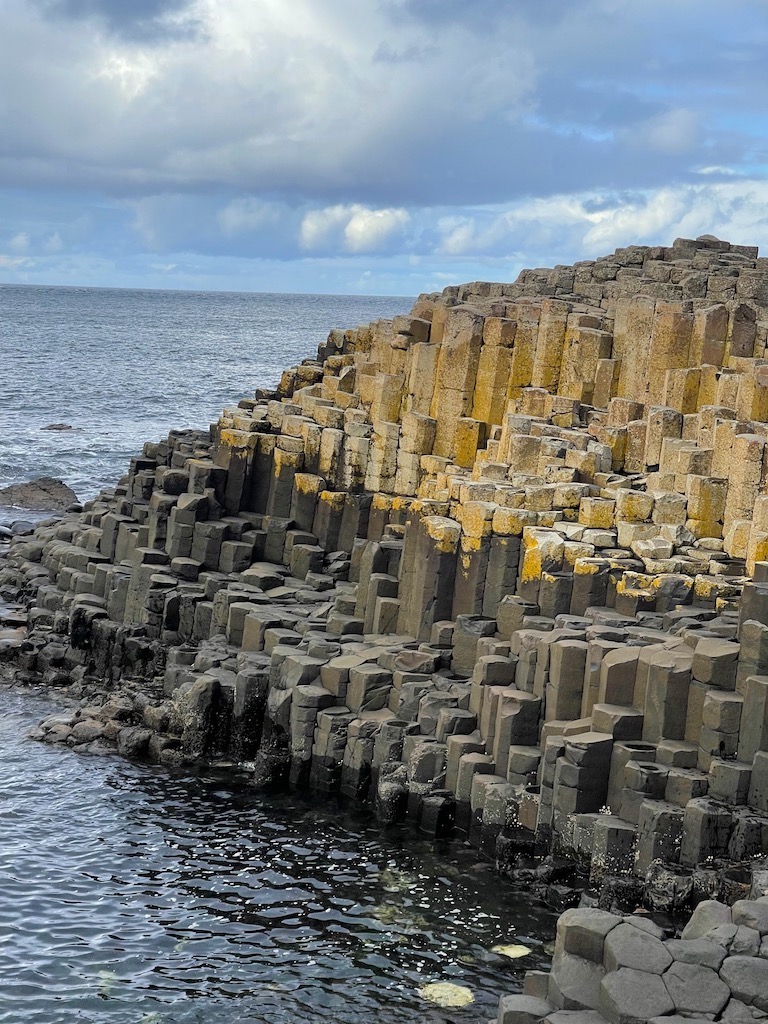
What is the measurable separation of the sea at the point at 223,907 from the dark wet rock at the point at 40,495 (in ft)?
77.9

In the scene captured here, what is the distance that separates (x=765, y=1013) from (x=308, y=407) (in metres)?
22.7

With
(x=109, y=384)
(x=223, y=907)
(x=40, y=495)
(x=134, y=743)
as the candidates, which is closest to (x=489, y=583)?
(x=134, y=743)

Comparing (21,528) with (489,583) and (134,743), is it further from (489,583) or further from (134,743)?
(489,583)

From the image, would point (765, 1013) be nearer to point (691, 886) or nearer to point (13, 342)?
point (691, 886)

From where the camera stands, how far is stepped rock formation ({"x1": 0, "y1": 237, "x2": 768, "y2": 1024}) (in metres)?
20.4

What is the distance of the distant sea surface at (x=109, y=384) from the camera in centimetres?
6762

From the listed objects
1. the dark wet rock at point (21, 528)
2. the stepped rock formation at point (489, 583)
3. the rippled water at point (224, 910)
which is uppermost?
the stepped rock formation at point (489, 583)

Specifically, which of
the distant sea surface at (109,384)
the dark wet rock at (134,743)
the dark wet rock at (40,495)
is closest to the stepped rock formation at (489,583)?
the dark wet rock at (134,743)

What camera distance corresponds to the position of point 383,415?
3241cm

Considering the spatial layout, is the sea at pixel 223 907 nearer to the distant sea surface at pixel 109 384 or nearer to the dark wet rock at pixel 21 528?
the dark wet rock at pixel 21 528

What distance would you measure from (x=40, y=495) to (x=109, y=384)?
54.1m

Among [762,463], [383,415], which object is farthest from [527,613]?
[383,415]

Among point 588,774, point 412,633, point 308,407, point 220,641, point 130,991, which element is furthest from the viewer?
point 308,407

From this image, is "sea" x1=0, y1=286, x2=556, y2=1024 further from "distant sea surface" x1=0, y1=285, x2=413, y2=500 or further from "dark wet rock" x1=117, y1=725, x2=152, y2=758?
"distant sea surface" x1=0, y1=285, x2=413, y2=500
